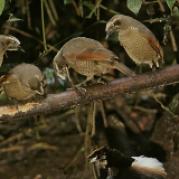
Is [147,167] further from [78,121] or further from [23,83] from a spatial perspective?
[78,121]

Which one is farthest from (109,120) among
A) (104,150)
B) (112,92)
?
(112,92)

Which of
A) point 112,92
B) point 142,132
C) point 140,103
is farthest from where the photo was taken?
point 140,103

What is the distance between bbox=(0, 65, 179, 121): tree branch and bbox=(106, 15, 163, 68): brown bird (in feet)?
0.29

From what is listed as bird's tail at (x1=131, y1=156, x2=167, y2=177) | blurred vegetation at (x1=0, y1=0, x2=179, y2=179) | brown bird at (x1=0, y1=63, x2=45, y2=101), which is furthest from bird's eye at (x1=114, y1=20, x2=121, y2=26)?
bird's tail at (x1=131, y1=156, x2=167, y2=177)

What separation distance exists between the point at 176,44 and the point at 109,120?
78 cm

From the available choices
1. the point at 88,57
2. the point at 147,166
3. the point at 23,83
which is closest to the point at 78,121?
the point at 147,166

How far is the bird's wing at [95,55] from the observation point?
101 inches

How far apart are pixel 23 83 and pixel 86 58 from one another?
0.30 m

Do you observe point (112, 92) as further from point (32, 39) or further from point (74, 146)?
point (74, 146)

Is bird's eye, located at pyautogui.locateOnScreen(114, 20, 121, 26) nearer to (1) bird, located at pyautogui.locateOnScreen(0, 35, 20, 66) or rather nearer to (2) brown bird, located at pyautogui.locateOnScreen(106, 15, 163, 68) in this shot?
(2) brown bird, located at pyautogui.locateOnScreen(106, 15, 163, 68)

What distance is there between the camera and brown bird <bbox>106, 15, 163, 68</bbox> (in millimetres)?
2715

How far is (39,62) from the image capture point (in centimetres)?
370

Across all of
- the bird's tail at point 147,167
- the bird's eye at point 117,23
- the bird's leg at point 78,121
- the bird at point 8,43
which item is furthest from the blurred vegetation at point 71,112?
the bird's eye at point 117,23

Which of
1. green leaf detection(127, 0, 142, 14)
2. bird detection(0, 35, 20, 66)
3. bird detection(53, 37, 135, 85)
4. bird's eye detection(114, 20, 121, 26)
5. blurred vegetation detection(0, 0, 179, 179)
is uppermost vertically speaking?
green leaf detection(127, 0, 142, 14)
